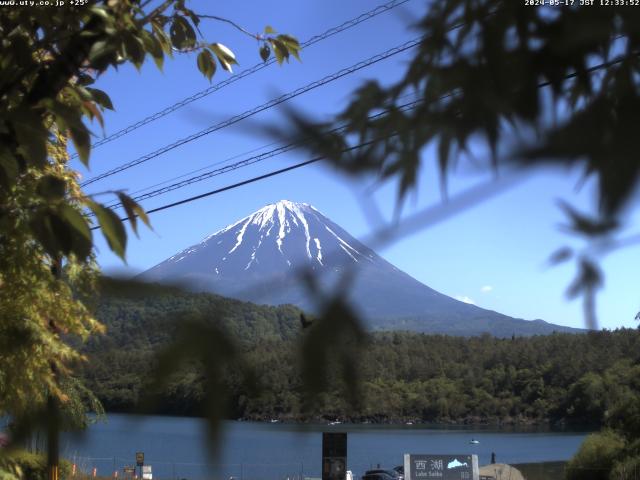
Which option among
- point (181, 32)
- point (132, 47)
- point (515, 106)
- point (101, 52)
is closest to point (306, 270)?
point (515, 106)

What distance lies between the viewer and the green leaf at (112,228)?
1518 millimetres

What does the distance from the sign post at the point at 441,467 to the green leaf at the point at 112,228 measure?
2035 cm

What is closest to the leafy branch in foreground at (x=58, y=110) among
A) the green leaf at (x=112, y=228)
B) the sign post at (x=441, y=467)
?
the green leaf at (x=112, y=228)

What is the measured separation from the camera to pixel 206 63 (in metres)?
2.92

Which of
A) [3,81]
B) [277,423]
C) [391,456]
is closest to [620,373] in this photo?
[277,423]

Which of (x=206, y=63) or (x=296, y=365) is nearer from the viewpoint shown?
(x=296, y=365)

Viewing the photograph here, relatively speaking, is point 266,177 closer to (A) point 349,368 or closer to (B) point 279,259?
(B) point 279,259

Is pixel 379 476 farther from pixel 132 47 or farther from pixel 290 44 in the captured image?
pixel 132 47

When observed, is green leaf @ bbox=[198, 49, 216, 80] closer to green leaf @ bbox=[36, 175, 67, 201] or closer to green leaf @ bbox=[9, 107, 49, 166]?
green leaf @ bbox=[9, 107, 49, 166]

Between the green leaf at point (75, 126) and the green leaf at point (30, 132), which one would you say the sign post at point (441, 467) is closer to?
the green leaf at point (75, 126)

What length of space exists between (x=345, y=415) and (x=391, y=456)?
3747 centimetres

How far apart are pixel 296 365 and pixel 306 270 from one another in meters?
0.13

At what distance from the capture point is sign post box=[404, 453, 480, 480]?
68.5 feet

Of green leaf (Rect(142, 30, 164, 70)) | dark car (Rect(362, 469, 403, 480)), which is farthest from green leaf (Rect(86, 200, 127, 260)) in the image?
dark car (Rect(362, 469, 403, 480))
